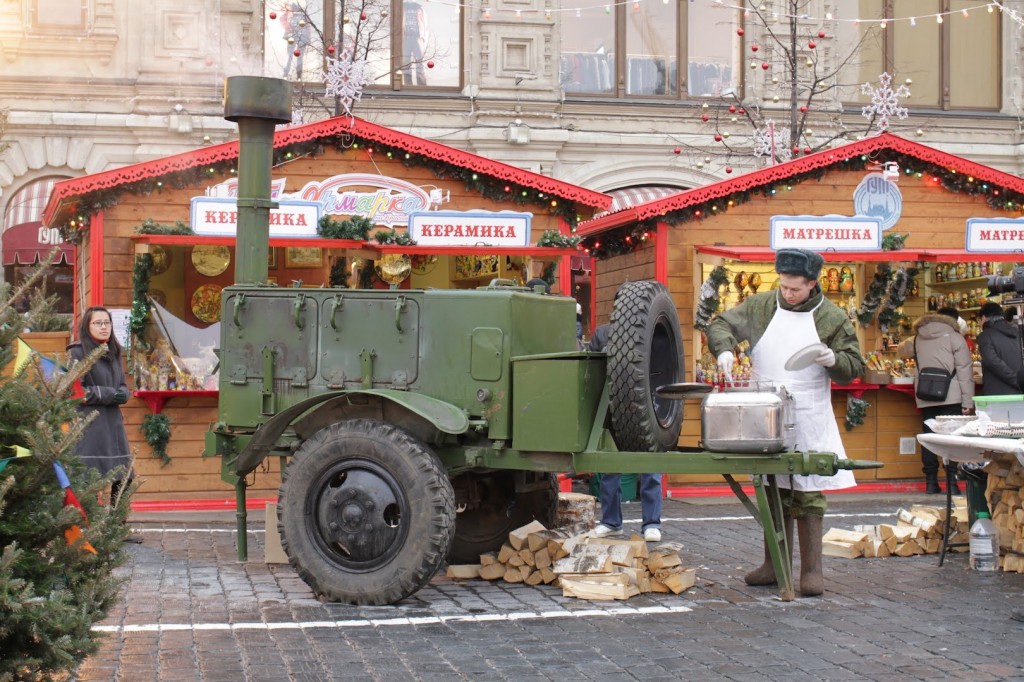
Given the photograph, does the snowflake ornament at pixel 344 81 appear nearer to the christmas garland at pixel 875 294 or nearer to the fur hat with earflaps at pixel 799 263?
the christmas garland at pixel 875 294

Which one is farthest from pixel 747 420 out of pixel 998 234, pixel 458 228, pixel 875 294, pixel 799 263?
pixel 875 294

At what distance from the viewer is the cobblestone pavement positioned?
5.89 m

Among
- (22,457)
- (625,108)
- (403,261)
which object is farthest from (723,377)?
(625,108)

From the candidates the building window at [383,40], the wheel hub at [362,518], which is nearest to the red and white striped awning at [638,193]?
the building window at [383,40]

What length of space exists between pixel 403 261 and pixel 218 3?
9.03m

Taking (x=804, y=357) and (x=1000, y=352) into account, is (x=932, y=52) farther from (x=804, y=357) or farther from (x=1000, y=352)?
(x=804, y=357)

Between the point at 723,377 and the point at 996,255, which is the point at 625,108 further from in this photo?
the point at 723,377

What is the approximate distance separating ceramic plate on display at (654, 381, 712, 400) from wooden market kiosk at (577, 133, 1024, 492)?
19.2 ft

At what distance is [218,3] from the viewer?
809 inches

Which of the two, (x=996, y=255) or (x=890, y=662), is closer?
(x=890, y=662)

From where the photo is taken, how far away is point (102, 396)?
9.76 meters

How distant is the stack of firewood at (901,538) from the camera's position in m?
9.16

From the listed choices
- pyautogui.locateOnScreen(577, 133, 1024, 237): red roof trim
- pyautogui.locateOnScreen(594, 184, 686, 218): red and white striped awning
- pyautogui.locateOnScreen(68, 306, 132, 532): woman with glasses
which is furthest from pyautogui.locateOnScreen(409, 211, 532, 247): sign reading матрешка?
pyautogui.locateOnScreen(594, 184, 686, 218): red and white striped awning

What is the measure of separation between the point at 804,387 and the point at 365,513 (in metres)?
2.41
